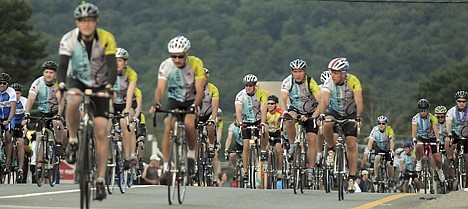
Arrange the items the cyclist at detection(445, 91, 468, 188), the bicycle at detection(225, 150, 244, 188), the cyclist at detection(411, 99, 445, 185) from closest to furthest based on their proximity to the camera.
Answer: the bicycle at detection(225, 150, 244, 188)
the cyclist at detection(445, 91, 468, 188)
the cyclist at detection(411, 99, 445, 185)

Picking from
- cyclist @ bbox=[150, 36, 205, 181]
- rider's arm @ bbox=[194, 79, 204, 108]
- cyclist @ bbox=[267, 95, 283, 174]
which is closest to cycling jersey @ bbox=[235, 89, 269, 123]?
cyclist @ bbox=[267, 95, 283, 174]

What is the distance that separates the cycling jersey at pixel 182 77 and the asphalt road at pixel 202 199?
137 centimetres

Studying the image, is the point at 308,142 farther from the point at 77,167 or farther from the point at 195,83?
the point at 77,167

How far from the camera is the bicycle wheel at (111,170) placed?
18797mm

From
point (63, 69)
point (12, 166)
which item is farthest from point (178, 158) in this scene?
point (12, 166)

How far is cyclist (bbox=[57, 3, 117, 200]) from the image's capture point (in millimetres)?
14719

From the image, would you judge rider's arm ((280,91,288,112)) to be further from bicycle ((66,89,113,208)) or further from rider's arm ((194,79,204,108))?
bicycle ((66,89,113,208))

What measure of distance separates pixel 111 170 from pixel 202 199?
63.0 inches

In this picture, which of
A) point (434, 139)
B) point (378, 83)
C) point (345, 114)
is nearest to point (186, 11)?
point (378, 83)

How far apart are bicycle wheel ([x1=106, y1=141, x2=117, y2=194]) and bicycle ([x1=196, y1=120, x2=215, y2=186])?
26.8 ft

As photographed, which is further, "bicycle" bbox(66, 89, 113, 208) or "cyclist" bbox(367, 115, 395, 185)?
"cyclist" bbox(367, 115, 395, 185)

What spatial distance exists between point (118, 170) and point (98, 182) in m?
4.87

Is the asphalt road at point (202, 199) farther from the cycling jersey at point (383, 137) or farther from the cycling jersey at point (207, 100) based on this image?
the cycling jersey at point (383, 137)

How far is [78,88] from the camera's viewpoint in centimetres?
1531
